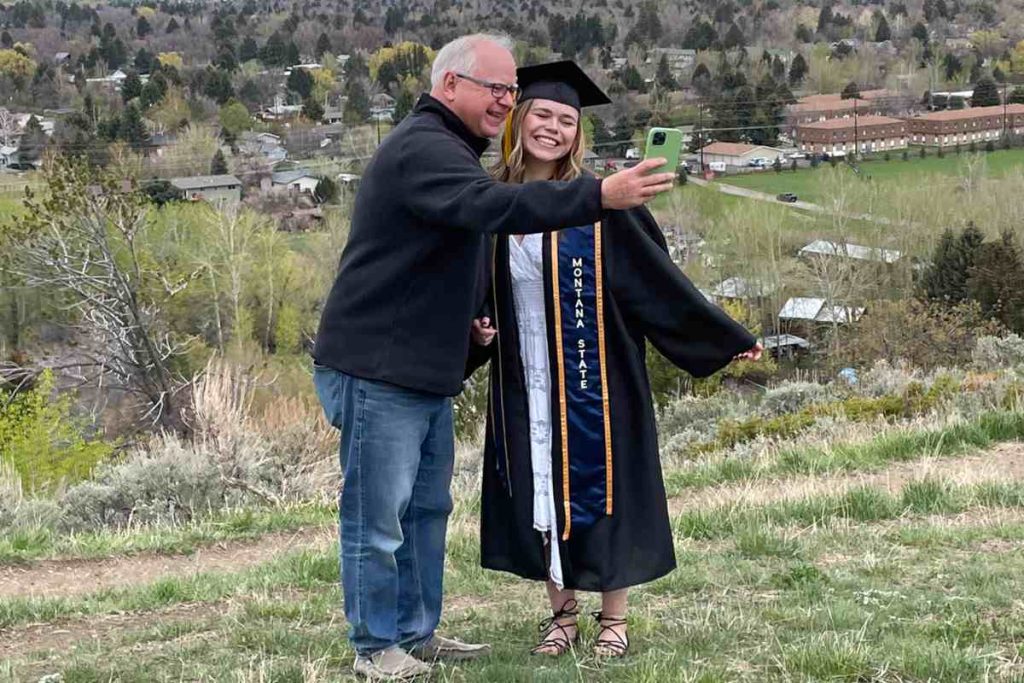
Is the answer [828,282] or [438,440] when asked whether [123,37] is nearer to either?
[828,282]

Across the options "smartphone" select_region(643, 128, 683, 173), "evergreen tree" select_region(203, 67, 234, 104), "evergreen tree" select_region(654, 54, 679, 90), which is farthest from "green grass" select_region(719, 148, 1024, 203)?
"smartphone" select_region(643, 128, 683, 173)

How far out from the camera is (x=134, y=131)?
79.9 m

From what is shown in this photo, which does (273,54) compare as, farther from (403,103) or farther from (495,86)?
(495,86)

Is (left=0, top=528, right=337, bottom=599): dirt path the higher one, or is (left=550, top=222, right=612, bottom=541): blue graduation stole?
(left=550, top=222, right=612, bottom=541): blue graduation stole

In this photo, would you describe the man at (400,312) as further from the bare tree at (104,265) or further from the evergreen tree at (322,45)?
the evergreen tree at (322,45)

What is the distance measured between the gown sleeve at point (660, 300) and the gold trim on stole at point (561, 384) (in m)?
0.16

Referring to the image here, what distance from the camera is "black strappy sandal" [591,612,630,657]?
160 inches

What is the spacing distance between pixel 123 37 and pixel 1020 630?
13573 cm

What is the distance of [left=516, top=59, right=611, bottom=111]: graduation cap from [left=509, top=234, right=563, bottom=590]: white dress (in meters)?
0.42

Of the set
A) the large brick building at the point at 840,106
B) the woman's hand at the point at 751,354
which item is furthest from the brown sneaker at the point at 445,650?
the large brick building at the point at 840,106

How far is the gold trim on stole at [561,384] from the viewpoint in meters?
4.02

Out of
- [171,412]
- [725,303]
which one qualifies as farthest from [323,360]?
[725,303]

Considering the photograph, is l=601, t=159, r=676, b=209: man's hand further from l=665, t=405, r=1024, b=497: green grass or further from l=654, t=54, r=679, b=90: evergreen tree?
l=654, t=54, r=679, b=90: evergreen tree

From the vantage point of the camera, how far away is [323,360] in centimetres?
385
